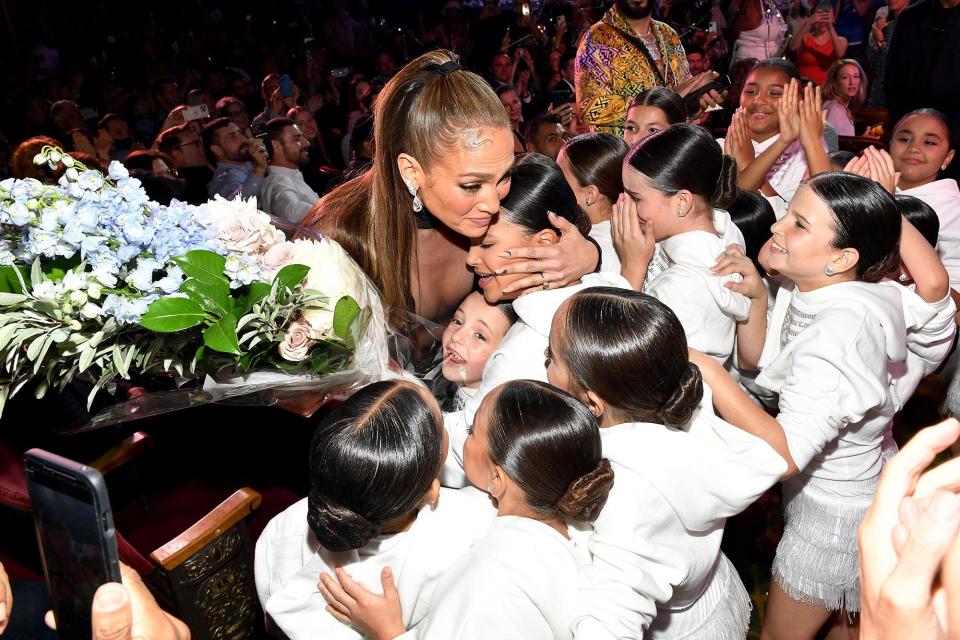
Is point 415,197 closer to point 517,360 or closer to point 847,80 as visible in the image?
point 517,360

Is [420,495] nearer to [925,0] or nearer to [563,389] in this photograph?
[563,389]

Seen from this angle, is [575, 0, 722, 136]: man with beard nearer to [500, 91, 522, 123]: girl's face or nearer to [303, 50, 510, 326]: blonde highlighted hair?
[303, 50, 510, 326]: blonde highlighted hair

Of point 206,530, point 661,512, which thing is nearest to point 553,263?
point 661,512

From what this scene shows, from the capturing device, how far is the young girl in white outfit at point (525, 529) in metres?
1.34

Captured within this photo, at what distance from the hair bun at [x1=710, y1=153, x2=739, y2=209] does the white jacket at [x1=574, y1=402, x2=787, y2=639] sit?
35.3 inches

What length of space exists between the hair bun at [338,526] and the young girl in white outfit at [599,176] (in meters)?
1.55

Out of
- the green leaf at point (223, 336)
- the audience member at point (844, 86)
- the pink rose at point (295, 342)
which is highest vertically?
the green leaf at point (223, 336)

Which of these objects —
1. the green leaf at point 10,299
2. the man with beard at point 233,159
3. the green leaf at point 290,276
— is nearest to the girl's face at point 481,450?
the green leaf at point 290,276

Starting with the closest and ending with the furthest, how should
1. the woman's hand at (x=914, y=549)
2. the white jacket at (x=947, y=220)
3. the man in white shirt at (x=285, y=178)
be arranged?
the woman's hand at (x=914, y=549), the white jacket at (x=947, y=220), the man in white shirt at (x=285, y=178)

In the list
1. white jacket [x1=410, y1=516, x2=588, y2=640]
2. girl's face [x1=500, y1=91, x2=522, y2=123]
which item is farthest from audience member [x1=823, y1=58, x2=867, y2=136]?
white jacket [x1=410, y1=516, x2=588, y2=640]

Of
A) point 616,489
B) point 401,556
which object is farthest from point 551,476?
point 401,556

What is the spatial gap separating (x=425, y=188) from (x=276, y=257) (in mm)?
564

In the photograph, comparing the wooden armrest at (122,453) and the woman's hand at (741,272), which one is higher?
the woman's hand at (741,272)

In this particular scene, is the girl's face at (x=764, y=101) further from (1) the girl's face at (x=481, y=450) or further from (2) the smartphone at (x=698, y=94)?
(1) the girl's face at (x=481, y=450)
